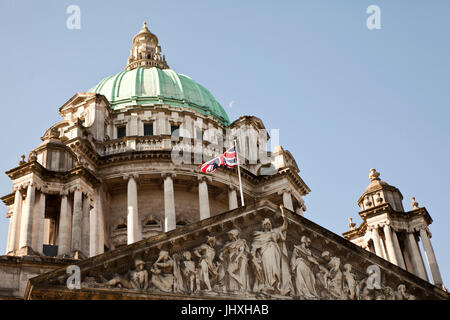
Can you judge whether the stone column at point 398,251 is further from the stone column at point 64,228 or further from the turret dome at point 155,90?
the turret dome at point 155,90

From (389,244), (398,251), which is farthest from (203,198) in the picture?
(398,251)

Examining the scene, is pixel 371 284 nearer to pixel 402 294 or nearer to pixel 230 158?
pixel 402 294

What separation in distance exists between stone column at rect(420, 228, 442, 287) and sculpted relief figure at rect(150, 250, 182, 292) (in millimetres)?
16879

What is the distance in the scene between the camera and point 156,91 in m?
52.4

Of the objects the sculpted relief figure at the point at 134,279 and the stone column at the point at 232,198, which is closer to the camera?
the sculpted relief figure at the point at 134,279

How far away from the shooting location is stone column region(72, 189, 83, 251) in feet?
103

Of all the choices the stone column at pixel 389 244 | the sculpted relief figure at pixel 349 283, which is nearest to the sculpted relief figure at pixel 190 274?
the sculpted relief figure at pixel 349 283

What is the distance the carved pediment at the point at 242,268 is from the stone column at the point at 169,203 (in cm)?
1624

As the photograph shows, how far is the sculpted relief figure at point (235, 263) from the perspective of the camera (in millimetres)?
24891

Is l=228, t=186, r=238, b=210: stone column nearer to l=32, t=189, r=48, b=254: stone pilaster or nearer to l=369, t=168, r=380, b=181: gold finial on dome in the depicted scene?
l=369, t=168, r=380, b=181: gold finial on dome

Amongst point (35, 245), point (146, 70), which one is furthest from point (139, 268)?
point (146, 70)

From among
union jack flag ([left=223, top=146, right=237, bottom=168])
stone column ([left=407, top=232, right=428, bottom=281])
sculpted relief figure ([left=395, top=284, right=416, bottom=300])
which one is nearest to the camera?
sculpted relief figure ([left=395, top=284, right=416, bottom=300])

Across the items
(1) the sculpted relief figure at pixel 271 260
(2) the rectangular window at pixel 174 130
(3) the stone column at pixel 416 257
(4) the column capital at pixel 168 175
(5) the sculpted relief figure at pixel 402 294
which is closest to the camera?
(1) the sculpted relief figure at pixel 271 260

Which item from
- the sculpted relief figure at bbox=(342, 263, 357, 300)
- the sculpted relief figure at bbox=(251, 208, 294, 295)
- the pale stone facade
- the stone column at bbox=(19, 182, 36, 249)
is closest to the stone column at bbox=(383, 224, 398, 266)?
the pale stone facade
